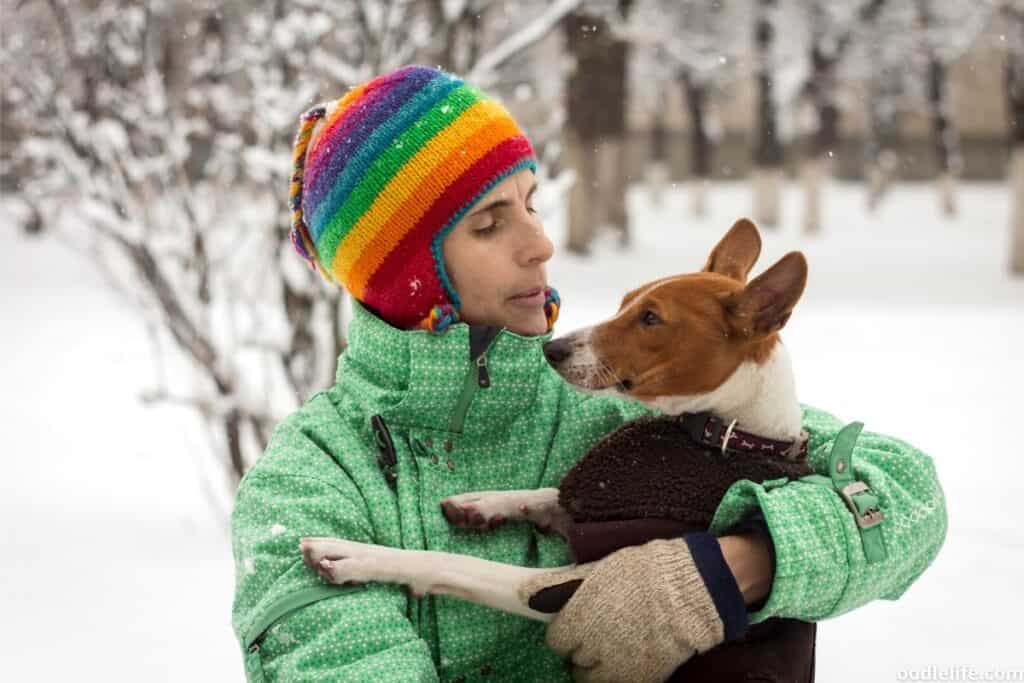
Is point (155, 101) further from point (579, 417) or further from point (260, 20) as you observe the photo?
point (579, 417)

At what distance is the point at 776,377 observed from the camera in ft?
5.99

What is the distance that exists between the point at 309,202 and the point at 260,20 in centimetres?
386

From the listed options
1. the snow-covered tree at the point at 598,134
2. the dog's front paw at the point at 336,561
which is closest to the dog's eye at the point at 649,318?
the dog's front paw at the point at 336,561

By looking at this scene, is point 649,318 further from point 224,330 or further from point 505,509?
point 224,330

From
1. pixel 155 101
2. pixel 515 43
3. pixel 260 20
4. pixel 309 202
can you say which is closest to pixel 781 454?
pixel 309 202

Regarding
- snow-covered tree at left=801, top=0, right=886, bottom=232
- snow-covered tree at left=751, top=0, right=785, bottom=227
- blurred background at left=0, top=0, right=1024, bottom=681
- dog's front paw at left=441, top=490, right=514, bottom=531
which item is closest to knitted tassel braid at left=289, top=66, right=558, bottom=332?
dog's front paw at left=441, top=490, right=514, bottom=531

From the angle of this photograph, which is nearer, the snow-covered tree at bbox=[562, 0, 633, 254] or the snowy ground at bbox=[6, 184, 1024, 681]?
the snowy ground at bbox=[6, 184, 1024, 681]

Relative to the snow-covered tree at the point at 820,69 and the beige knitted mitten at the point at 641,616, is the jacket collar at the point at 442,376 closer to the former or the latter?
the beige knitted mitten at the point at 641,616

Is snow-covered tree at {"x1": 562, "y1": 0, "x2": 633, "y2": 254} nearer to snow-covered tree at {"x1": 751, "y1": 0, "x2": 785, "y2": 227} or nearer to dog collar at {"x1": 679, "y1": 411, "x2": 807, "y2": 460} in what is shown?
snow-covered tree at {"x1": 751, "y1": 0, "x2": 785, "y2": 227}

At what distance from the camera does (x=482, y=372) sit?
6.11ft

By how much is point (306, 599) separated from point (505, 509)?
14.7 inches

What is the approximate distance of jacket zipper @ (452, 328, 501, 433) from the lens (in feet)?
6.09

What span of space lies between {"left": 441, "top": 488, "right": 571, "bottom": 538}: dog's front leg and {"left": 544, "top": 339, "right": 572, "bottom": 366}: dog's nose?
9.0 inches

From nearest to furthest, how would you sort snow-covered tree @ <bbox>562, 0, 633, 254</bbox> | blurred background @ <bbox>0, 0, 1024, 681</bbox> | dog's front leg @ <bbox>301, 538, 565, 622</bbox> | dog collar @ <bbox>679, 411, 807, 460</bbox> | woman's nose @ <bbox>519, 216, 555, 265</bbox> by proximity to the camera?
dog's front leg @ <bbox>301, 538, 565, 622</bbox> < dog collar @ <bbox>679, 411, 807, 460</bbox> < woman's nose @ <bbox>519, 216, 555, 265</bbox> < blurred background @ <bbox>0, 0, 1024, 681</bbox> < snow-covered tree @ <bbox>562, 0, 633, 254</bbox>
